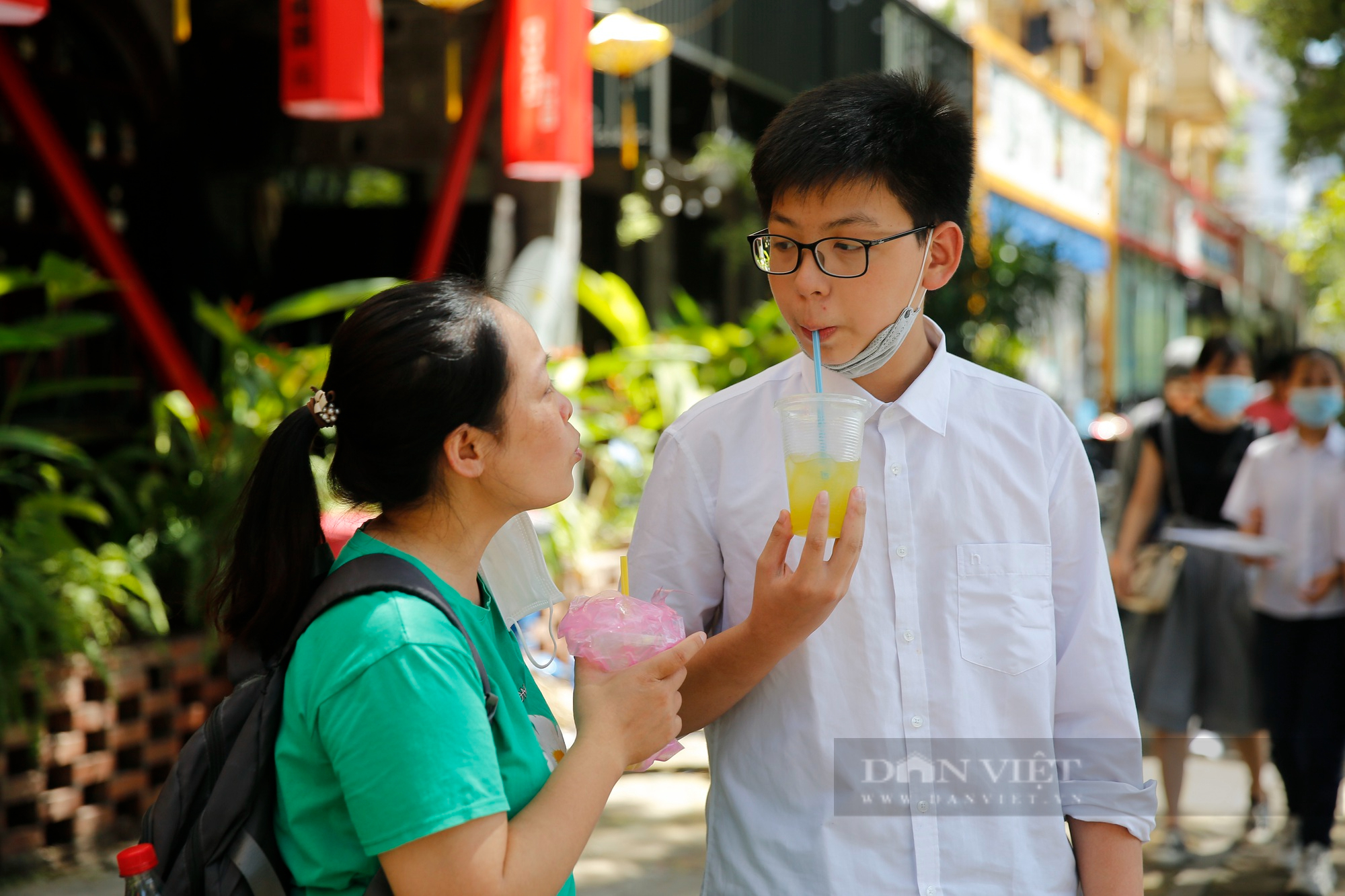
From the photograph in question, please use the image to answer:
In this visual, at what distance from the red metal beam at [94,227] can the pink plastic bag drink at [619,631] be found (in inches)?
175

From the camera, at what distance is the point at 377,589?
4.64 feet

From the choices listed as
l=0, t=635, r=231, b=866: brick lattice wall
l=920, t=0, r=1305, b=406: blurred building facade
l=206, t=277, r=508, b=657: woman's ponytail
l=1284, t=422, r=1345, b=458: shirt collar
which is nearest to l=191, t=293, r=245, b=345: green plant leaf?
l=0, t=635, r=231, b=866: brick lattice wall

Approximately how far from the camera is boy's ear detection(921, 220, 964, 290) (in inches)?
73.1

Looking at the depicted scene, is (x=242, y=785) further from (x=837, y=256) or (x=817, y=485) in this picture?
(x=837, y=256)

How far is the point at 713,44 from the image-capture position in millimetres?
9789

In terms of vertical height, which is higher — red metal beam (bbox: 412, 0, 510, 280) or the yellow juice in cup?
red metal beam (bbox: 412, 0, 510, 280)

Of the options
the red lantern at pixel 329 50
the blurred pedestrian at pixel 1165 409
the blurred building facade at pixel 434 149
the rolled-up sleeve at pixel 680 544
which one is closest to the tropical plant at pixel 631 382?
the blurred building facade at pixel 434 149

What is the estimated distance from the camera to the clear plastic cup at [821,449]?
5.34ft

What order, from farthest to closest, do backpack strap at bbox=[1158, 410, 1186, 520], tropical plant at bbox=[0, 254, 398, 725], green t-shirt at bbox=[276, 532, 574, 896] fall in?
backpack strap at bbox=[1158, 410, 1186, 520] → tropical plant at bbox=[0, 254, 398, 725] → green t-shirt at bbox=[276, 532, 574, 896]

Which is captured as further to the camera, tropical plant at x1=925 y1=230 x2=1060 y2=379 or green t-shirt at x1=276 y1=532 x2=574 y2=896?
tropical plant at x1=925 y1=230 x2=1060 y2=379

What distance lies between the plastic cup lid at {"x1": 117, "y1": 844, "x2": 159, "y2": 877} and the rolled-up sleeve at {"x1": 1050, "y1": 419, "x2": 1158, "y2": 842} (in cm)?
125

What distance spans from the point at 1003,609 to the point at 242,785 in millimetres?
1070

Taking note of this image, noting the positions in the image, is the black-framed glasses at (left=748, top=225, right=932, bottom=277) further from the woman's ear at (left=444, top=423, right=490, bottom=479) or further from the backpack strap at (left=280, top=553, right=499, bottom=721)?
the backpack strap at (left=280, top=553, right=499, bottom=721)

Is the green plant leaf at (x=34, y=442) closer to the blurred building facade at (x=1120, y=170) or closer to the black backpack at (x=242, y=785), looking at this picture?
the black backpack at (x=242, y=785)
